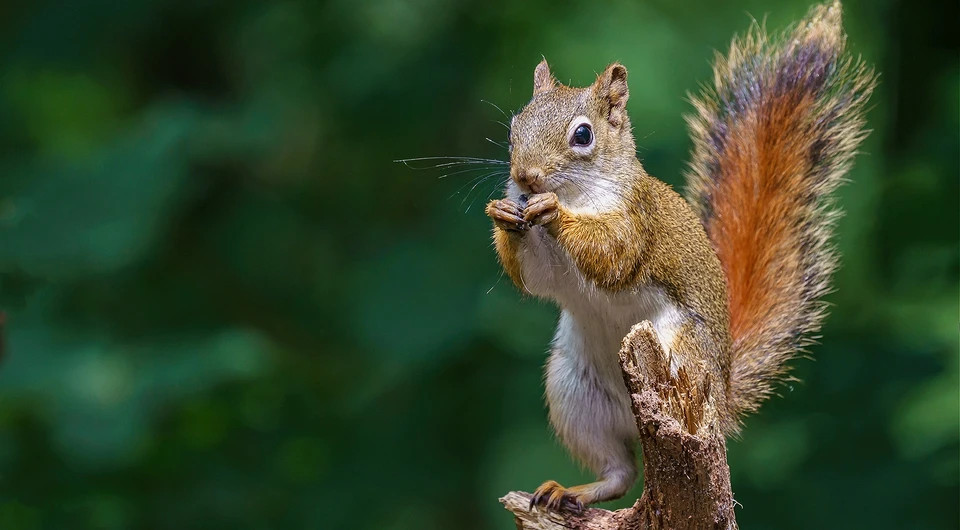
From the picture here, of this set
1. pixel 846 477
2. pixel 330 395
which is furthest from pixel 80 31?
pixel 846 477

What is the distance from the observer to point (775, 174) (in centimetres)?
238

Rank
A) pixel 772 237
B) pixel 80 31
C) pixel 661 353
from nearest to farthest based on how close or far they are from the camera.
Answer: pixel 661 353, pixel 772 237, pixel 80 31

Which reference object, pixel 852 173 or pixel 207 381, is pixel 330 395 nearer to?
pixel 207 381

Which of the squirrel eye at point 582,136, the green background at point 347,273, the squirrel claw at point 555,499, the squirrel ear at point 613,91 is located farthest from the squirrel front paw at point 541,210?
the green background at point 347,273

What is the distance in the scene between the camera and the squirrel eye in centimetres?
193

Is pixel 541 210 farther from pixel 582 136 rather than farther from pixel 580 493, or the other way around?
pixel 580 493

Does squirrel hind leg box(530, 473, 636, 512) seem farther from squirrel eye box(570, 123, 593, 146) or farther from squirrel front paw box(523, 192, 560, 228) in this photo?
squirrel eye box(570, 123, 593, 146)

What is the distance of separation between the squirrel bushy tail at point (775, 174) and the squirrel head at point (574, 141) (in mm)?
386

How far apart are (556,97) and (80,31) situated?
6.52 feet

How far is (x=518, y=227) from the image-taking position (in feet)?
6.21

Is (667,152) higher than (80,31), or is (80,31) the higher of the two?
(80,31)

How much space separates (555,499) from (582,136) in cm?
68

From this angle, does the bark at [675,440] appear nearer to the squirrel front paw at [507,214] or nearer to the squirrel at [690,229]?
the squirrel at [690,229]

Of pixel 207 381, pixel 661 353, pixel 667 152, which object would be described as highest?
pixel 667 152
